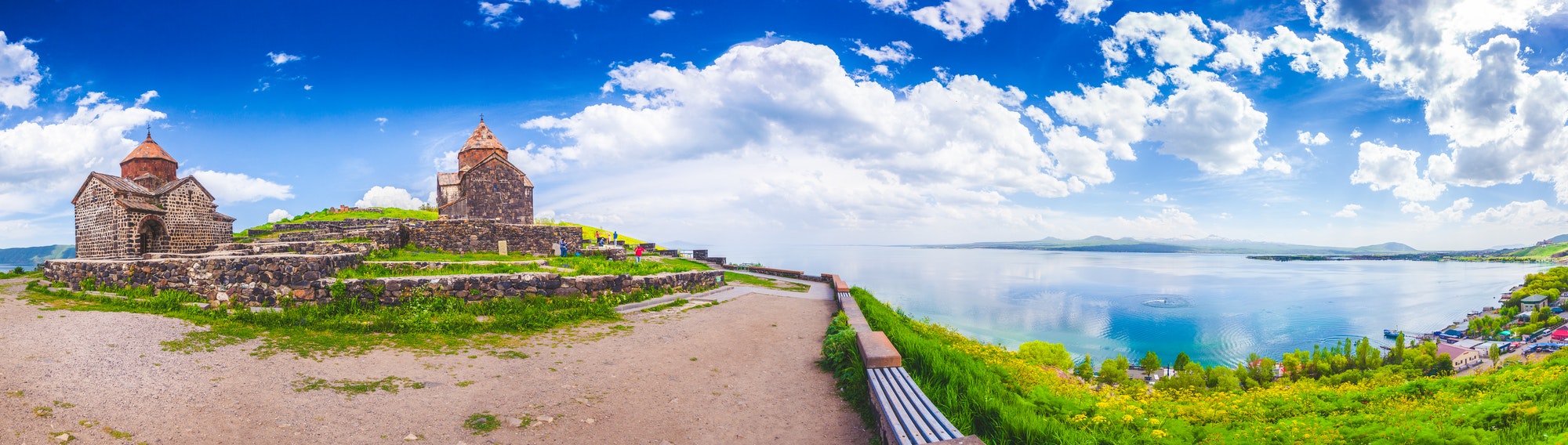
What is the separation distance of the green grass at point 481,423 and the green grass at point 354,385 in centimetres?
140

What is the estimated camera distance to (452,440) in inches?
189

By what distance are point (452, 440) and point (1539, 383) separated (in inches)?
461

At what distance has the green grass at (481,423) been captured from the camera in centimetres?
504

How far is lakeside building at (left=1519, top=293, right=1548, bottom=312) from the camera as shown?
57.0 m

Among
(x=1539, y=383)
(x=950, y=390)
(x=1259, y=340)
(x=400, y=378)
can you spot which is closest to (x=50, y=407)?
(x=400, y=378)

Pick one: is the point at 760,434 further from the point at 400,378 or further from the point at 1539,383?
the point at 1539,383

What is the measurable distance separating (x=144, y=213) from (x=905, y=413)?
1181 inches

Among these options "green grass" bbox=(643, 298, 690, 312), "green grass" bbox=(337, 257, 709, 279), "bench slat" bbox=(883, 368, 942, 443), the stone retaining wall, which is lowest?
"bench slat" bbox=(883, 368, 942, 443)

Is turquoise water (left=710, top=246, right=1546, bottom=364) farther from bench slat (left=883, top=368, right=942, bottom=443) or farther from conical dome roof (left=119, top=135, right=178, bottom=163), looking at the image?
conical dome roof (left=119, top=135, right=178, bottom=163)

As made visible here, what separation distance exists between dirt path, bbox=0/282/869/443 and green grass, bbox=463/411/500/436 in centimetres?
8

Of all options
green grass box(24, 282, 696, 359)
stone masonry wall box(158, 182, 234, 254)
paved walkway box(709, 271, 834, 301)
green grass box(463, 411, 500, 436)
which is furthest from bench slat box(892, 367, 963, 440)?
stone masonry wall box(158, 182, 234, 254)

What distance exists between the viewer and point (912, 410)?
172 inches

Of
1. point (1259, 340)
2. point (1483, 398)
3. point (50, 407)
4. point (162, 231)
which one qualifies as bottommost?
point (1259, 340)

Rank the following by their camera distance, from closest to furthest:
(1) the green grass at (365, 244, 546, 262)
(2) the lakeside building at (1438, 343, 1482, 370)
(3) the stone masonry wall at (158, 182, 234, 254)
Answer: (1) the green grass at (365, 244, 546, 262) < (3) the stone masonry wall at (158, 182, 234, 254) < (2) the lakeside building at (1438, 343, 1482, 370)
